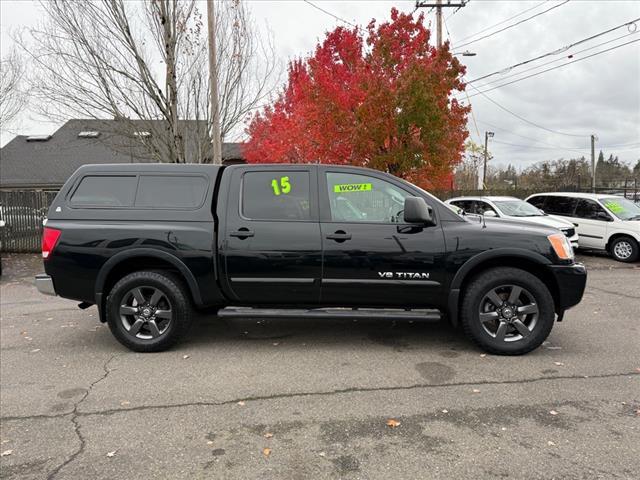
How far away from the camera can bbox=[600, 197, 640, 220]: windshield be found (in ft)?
36.5

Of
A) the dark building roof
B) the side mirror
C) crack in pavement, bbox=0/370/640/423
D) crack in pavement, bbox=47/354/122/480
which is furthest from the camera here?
the dark building roof

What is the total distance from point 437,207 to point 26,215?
12155 millimetres

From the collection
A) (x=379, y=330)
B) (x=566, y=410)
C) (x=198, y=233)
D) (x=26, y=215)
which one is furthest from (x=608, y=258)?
(x=26, y=215)

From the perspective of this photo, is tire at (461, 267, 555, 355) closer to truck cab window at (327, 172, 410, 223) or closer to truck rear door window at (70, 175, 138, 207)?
truck cab window at (327, 172, 410, 223)

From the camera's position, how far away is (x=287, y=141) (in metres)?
13.8

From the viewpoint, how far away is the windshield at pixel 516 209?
1109cm

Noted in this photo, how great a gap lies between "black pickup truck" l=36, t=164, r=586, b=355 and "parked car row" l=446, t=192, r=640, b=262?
20.7ft

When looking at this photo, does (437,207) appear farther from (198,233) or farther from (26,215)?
(26,215)

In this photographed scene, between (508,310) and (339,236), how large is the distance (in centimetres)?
182

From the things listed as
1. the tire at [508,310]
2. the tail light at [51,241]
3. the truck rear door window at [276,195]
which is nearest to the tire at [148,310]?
the tail light at [51,241]

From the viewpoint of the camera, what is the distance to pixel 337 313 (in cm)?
449

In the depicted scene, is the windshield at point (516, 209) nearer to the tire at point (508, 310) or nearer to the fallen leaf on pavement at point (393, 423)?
the tire at point (508, 310)

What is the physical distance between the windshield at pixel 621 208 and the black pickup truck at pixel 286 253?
8282mm

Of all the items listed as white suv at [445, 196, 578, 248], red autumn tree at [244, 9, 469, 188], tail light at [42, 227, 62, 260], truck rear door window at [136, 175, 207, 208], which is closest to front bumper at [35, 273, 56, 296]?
tail light at [42, 227, 62, 260]
